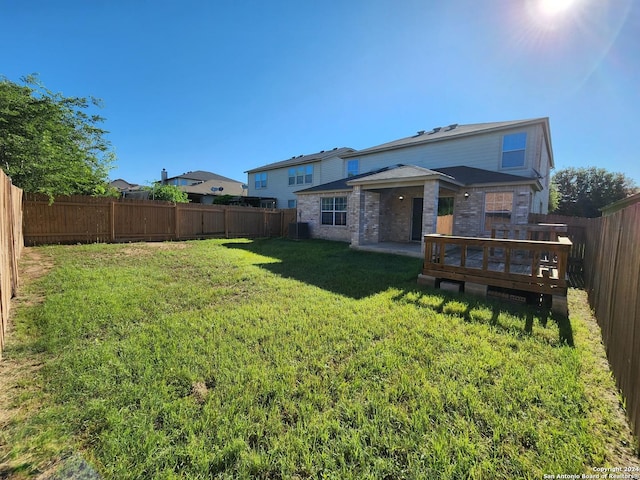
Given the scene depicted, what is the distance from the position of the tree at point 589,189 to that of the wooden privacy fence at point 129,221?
3425 centimetres

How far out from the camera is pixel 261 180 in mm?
26422

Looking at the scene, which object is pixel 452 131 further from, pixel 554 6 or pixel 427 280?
pixel 427 280

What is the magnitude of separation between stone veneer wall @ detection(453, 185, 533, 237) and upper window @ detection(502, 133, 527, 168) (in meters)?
2.36

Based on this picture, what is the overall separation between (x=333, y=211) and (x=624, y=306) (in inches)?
495

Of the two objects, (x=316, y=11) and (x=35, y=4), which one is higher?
(x=316, y=11)

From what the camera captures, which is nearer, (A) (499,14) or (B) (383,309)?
(B) (383,309)

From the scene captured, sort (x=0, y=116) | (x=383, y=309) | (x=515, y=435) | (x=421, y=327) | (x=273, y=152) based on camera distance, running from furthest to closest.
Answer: (x=273, y=152)
(x=0, y=116)
(x=383, y=309)
(x=421, y=327)
(x=515, y=435)

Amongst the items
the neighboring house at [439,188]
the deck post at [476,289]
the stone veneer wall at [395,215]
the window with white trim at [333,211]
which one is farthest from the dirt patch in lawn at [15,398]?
the stone veneer wall at [395,215]

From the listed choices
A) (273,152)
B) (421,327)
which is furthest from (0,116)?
(273,152)

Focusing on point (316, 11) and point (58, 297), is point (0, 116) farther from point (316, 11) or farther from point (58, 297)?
point (316, 11)

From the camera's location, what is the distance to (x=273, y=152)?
2908 cm

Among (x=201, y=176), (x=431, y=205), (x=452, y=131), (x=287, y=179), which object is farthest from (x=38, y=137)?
(x=201, y=176)

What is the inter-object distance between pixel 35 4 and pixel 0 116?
3254 mm

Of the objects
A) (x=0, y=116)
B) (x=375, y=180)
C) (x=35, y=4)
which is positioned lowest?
(x=375, y=180)
